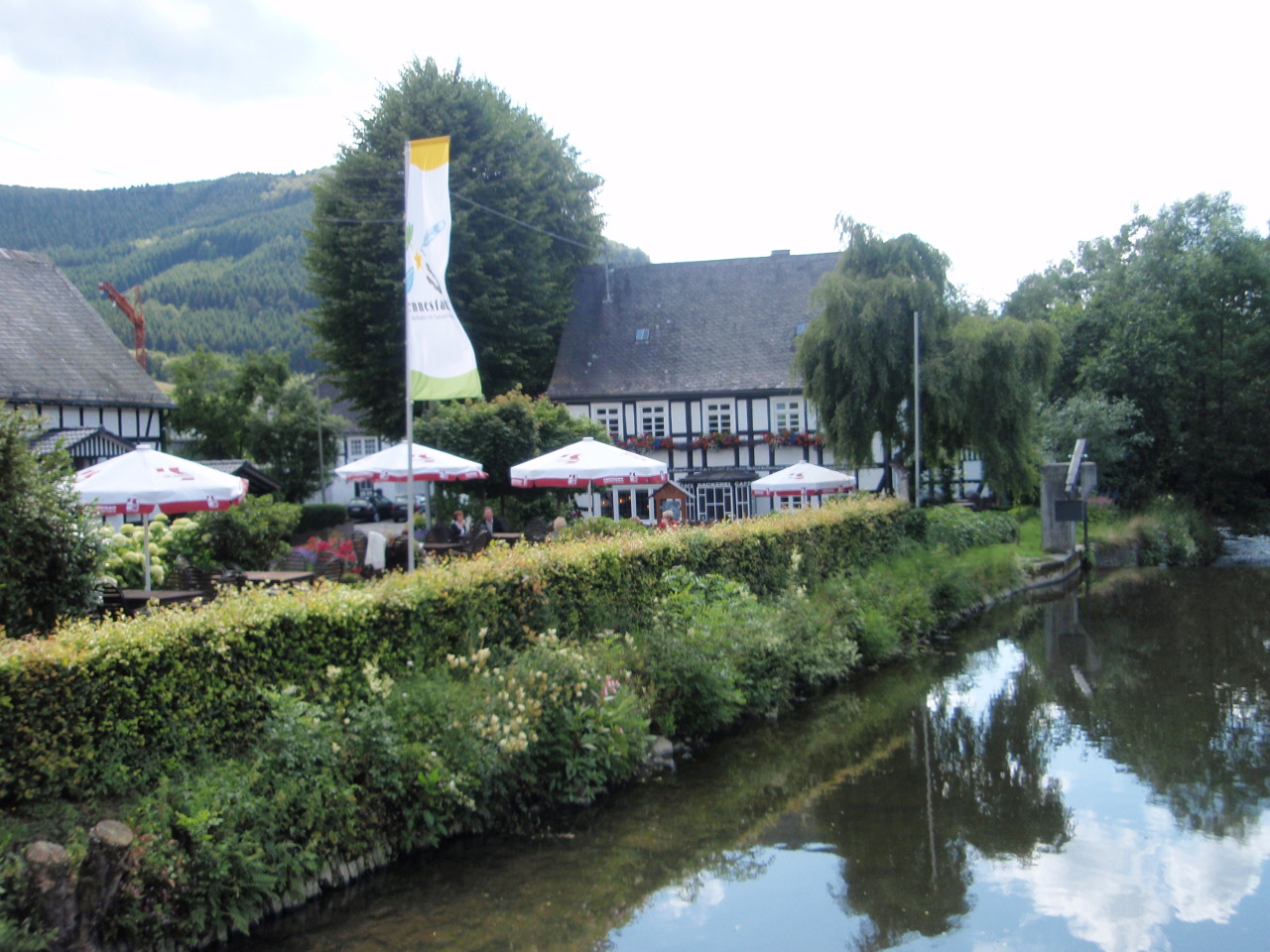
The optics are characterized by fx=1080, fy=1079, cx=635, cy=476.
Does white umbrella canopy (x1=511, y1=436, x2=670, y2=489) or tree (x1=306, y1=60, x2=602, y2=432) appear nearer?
white umbrella canopy (x1=511, y1=436, x2=670, y2=489)

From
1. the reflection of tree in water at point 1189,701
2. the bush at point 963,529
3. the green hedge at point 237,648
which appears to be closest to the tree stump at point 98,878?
the green hedge at point 237,648

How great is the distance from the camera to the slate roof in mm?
24891

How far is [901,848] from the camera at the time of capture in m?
7.78

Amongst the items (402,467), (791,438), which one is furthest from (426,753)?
(791,438)

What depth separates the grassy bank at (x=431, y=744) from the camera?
5.86 meters

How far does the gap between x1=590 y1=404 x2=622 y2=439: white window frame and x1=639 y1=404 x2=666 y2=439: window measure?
73 centimetres

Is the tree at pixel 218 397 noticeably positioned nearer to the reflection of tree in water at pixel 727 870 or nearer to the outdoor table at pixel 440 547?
the outdoor table at pixel 440 547

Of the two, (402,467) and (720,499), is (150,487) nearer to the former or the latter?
(402,467)

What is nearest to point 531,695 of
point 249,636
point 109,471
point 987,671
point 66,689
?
point 249,636

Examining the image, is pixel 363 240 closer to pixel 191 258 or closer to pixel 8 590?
pixel 8 590

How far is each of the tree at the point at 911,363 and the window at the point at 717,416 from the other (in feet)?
28.3

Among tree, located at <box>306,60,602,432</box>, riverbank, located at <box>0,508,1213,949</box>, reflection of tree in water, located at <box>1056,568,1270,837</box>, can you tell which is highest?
tree, located at <box>306,60,602,432</box>

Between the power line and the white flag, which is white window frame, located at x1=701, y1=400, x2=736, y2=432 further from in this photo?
the white flag

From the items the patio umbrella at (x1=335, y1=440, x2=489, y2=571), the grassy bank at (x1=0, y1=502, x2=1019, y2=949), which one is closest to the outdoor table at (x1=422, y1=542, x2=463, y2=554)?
the patio umbrella at (x1=335, y1=440, x2=489, y2=571)
